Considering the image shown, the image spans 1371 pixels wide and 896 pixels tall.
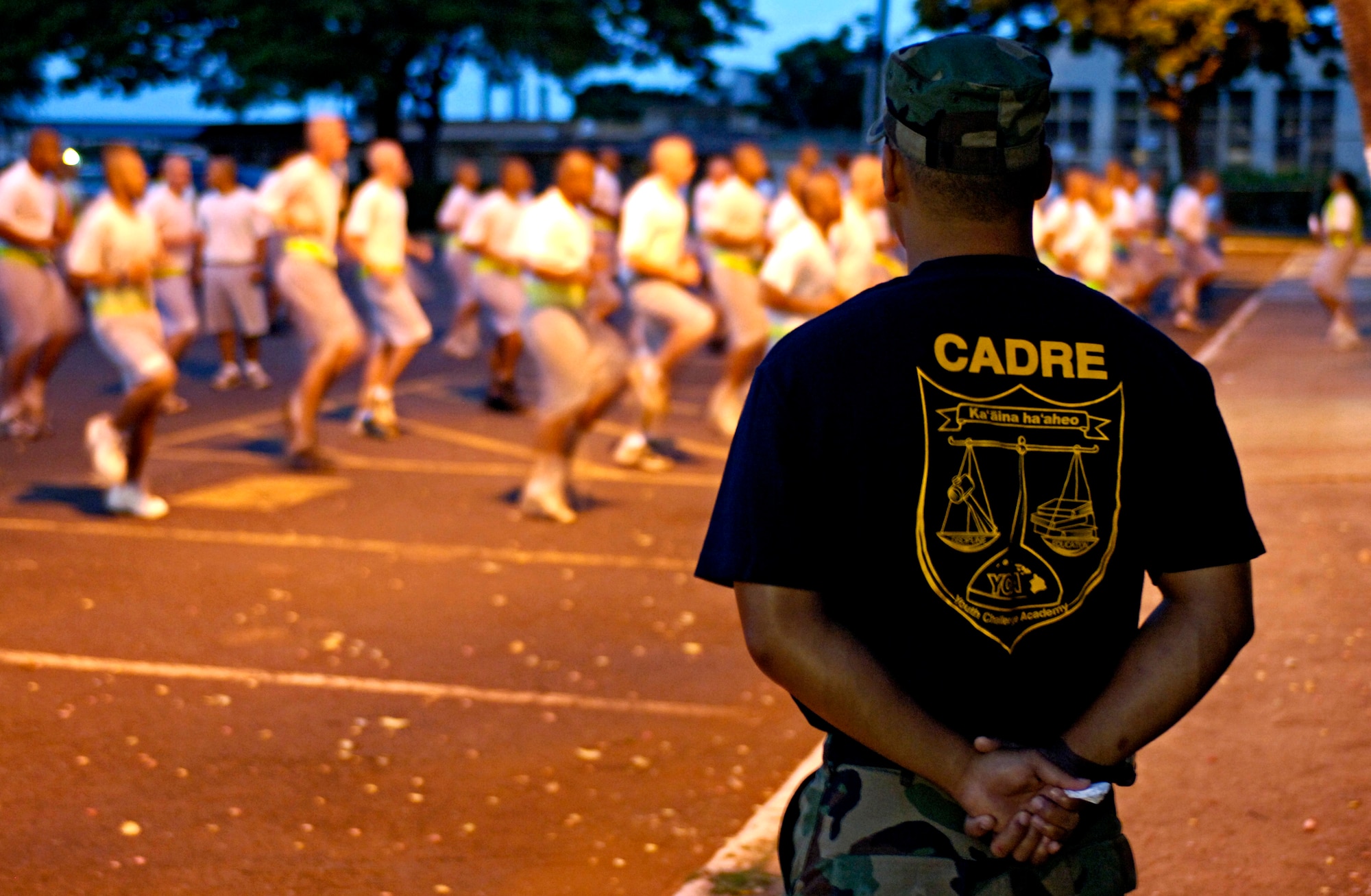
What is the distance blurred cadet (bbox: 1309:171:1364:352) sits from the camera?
16.4m

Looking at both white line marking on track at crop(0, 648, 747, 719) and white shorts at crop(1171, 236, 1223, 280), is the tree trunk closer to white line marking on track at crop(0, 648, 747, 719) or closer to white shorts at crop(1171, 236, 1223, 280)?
white line marking on track at crop(0, 648, 747, 719)

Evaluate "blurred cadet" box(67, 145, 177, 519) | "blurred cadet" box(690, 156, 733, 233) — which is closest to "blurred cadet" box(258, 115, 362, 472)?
"blurred cadet" box(67, 145, 177, 519)

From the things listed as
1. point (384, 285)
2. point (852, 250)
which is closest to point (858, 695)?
point (852, 250)

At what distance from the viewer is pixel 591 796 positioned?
4.89 metres

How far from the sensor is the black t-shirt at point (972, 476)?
1.88 meters

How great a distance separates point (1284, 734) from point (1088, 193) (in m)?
11.6

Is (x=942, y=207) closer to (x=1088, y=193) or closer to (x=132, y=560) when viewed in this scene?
(x=132, y=560)

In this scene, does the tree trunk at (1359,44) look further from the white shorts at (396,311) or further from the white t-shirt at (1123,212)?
the white t-shirt at (1123,212)

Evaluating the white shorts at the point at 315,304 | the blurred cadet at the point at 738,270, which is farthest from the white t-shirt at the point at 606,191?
the white shorts at the point at 315,304

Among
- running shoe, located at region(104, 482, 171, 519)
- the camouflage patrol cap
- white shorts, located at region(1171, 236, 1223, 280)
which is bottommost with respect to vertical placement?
white shorts, located at region(1171, 236, 1223, 280)

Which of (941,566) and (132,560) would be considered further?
(132,560)

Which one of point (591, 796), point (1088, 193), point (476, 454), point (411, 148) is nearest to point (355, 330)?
point (476, 454)

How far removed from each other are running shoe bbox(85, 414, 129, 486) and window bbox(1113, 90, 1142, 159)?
225 ft

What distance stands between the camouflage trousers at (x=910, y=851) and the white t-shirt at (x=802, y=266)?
26.0ft
